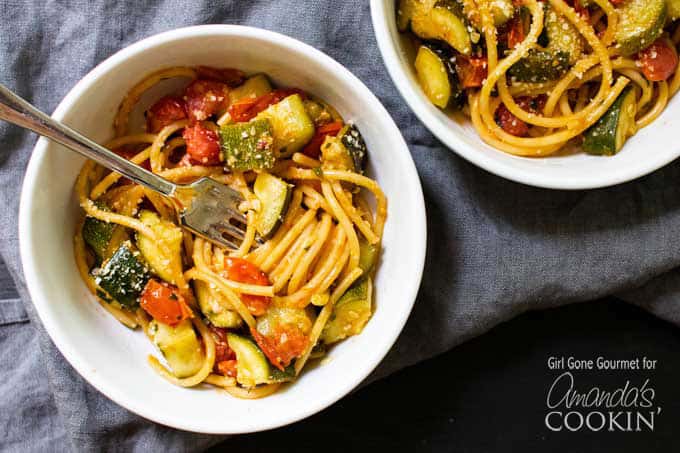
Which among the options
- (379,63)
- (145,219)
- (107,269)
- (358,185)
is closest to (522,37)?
(379,63)

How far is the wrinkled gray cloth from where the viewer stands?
2.38m

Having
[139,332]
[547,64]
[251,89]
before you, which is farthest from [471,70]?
[139,332]

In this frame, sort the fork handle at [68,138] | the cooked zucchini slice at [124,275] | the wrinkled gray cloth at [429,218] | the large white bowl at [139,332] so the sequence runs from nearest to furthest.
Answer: the fork handle at [68,138], the large white bowl at [139,332], the cooked zucchini slice at [124,275], the wrinkled gray cloth at [429,218]

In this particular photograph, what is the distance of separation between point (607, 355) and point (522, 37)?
4.31 ft

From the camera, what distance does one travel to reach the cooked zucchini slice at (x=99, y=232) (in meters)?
2.13

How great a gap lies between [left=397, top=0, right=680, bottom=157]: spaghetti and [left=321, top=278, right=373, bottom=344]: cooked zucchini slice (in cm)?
62

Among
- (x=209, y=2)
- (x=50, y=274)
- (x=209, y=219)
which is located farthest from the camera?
(x=209, y=2)

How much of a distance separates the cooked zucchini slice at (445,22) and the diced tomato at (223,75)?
21.8 inches

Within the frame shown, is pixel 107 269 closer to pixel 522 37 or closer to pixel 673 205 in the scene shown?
pixel 522 37

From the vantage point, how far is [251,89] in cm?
217

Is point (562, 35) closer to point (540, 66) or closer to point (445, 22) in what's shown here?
point (540, 66)

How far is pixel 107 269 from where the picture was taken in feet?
6.82

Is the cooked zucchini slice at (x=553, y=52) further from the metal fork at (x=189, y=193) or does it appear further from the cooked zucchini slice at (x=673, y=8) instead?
the metal fork at (x=189, y=193)

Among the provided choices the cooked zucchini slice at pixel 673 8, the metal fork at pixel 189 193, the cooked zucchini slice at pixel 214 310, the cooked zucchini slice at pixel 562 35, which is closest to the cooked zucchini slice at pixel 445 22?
the cooked zucchini slice at pixel 562 35
